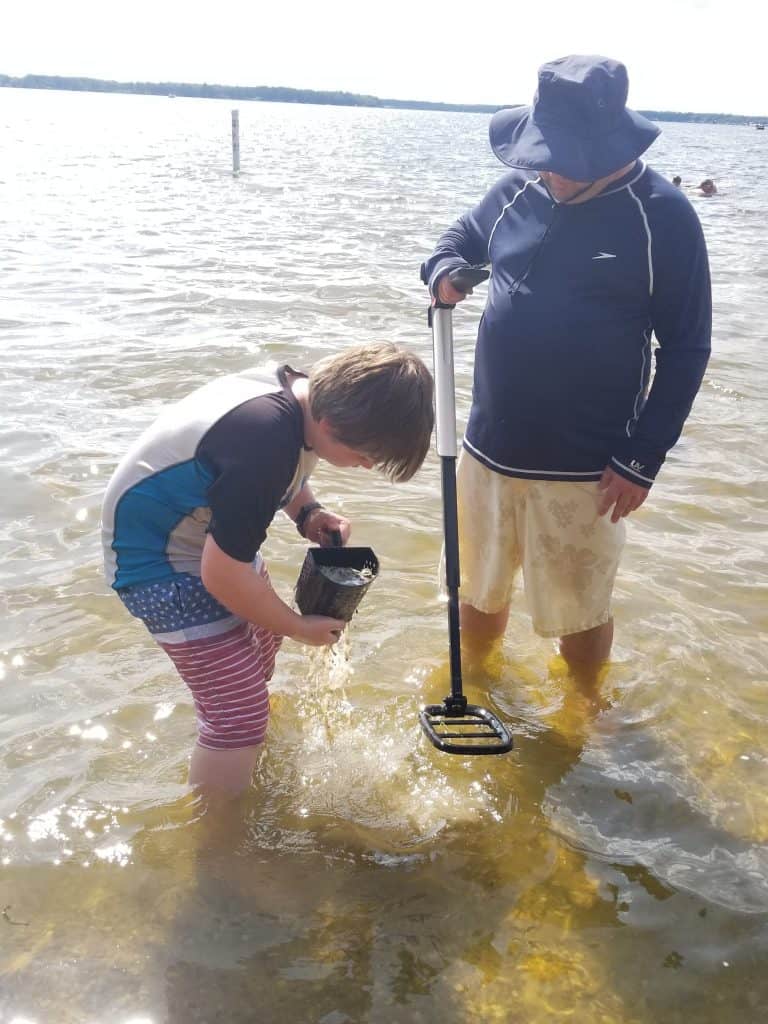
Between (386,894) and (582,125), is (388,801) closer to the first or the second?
(386,894)

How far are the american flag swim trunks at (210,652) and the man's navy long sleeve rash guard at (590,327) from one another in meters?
1.14

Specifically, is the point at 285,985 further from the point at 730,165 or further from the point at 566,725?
the point at 730,165

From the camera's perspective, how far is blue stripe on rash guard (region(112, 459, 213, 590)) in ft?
8.05

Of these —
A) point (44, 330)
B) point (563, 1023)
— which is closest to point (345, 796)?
point (563, 1023)

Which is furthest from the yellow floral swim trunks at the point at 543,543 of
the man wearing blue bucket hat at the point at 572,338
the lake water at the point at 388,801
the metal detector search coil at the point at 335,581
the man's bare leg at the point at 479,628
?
the metal detector search coil at the point at 335,581

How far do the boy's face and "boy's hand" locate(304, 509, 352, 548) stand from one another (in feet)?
1.82

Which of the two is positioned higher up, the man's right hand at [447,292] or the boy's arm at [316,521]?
the man's right hand at [447,292]

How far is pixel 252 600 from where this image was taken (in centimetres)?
243

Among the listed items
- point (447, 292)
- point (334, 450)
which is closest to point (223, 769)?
point (334, 450)

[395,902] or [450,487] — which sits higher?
[450,487]

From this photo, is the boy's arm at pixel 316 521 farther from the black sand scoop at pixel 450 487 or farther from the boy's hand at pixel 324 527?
the black sand scoop at pixel 450 487

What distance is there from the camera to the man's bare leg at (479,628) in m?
3.75

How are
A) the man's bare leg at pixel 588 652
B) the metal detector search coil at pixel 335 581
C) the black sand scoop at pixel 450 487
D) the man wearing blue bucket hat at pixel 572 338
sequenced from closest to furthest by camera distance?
1. the metal detector search coil at pixel 335 581
2. the man wearing blue bucket hat at pixel 572 338
3. the black sand scoop at pixel 450 487
4. the man's bare leg at pixel 588 652

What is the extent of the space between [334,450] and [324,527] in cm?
63
